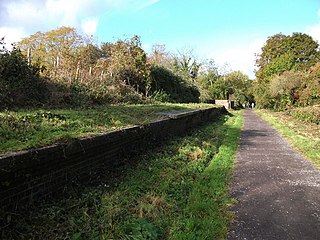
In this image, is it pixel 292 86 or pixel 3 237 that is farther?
pixel 292 86

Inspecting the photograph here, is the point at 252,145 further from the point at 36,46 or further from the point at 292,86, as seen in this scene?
the point at 36,46

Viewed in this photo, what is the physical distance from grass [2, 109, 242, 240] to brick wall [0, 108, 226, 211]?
6.4 inches

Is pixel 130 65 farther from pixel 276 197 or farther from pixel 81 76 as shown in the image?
pixel 276 197

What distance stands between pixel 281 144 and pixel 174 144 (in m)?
4.03

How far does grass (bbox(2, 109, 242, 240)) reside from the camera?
261cm

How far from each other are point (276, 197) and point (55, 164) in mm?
3326

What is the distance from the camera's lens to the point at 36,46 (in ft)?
86.4

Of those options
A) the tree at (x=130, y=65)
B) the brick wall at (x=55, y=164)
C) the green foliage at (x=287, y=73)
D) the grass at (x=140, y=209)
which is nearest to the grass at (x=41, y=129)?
the brick wall at (x=55, y=164)

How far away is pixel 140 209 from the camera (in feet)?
10.7

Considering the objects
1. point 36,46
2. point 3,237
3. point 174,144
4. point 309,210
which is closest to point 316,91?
point 174,144

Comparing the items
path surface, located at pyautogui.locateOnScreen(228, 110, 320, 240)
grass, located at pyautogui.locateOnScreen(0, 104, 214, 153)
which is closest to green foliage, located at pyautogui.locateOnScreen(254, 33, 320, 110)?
path surface, located at pyautogui.locateOnScreen(228, 110, 320, 240)

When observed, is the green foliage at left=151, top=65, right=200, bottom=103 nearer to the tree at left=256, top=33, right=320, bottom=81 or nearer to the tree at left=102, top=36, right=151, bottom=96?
the tree at left=102, top=36, right=151, bottom=96

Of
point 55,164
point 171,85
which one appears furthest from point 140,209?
point 171,85

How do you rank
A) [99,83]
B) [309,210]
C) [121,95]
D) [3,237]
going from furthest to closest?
[121,95], [99,83], [309,210], [3,237]
